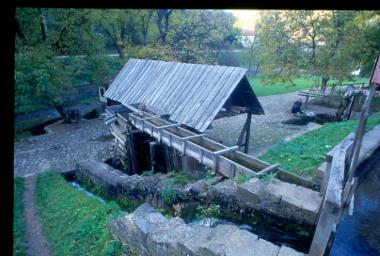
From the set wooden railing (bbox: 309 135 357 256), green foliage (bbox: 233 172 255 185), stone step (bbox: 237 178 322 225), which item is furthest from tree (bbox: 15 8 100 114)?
wooden railing (bbox: 309 135 357 256)

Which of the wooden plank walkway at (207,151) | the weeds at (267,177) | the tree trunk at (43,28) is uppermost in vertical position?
the tree trunk at (43,28)

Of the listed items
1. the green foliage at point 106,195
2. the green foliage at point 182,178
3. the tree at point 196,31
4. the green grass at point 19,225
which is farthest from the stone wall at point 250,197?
the tree at point 196,31

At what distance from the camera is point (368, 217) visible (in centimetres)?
523

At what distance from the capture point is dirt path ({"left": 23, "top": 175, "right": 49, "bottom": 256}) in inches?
276

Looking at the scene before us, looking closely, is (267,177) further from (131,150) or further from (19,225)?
(19,225)

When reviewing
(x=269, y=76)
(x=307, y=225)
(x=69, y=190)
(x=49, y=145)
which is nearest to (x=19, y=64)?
(x=49, y=145)

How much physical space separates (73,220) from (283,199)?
19.6ft

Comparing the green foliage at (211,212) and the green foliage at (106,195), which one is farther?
the green foliage at (106,195)

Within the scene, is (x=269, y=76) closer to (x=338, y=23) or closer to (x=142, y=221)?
(x=338, y=23)

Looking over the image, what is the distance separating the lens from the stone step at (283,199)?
4.79 metres

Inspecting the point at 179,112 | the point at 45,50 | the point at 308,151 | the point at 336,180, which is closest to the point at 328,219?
the point at 336,180

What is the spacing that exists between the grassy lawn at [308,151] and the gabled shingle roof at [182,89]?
248 centimetres

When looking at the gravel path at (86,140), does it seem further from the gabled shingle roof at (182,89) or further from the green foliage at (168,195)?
the green foliage at (168,195)

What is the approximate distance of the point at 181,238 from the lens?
187 inches
